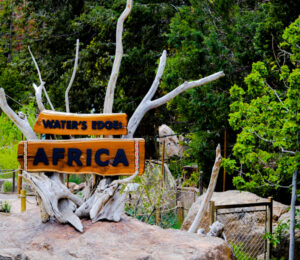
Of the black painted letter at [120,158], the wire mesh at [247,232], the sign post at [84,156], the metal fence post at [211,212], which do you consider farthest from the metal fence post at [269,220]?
the black painted letter at [120,158]

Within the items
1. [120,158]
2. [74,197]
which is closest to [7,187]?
[74,197]

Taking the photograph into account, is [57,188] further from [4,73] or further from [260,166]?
[4,73]

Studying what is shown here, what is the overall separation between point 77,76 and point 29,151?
12.7 meters

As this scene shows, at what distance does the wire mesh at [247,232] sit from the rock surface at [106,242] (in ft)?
11.3

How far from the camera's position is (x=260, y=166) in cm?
865

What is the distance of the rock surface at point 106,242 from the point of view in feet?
16.9

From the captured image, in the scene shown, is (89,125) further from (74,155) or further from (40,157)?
(40,157)

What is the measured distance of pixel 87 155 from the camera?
5789mm

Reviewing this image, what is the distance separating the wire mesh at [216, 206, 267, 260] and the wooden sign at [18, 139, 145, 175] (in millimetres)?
3696

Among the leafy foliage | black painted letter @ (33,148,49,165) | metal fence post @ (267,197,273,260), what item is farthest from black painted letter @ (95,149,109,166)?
metal fence post @ (267,197,273,260)

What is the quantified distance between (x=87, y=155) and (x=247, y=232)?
4.65 meters

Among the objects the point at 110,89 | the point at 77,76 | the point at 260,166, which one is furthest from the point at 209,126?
the point at 77,76

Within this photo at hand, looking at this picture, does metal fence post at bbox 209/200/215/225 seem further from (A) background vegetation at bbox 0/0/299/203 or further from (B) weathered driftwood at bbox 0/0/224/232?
(B) weathered driftwood at bbox 0/0/224/232

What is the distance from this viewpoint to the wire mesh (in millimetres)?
9086
